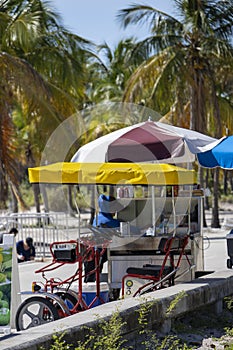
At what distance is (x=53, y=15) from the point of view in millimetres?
24750

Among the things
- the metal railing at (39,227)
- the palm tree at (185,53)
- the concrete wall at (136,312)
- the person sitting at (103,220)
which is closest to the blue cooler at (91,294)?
the person sitting at (103,220)

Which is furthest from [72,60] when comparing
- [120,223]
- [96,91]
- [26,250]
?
[96,91]

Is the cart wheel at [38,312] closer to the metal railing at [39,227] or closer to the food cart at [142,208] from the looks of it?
the food cart at [142,208]

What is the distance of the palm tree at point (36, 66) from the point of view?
2117 cm

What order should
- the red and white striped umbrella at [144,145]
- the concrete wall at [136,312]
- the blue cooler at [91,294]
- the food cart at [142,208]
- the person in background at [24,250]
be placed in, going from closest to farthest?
1. the concrete wall at [136,312]
2. the food cart at [142,208]
3. the blue cooler at [91,294]
4. the red and white striped umbrella at [144,145]
5. the person in background at [24,250]

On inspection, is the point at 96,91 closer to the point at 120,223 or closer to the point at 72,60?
the point at 72,60

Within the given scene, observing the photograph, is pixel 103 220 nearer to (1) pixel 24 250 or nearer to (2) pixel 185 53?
(1) pixel 24 250

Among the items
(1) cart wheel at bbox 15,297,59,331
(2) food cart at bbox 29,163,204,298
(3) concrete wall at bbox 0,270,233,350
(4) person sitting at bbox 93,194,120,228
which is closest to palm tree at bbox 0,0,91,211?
(2) food cart at bbox 29,163,204,298

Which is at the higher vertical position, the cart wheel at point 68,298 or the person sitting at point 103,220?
the person sitting at point 103,220

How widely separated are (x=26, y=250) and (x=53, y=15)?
954 cm

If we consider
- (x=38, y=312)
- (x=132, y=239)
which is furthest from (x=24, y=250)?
(x=38, y=312)

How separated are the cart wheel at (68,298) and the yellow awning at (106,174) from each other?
141 centimetres

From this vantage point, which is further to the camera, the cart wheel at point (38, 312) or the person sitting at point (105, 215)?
the person sitting at point (105, 215)

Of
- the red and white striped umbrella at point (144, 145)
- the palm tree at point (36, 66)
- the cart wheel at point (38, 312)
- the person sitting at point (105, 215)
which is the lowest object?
the cart wheel at point (38, 312)
